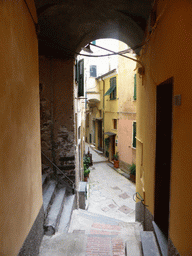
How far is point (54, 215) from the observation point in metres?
4.15

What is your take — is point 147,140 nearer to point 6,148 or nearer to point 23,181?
point 23,181

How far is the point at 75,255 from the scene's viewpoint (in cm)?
321

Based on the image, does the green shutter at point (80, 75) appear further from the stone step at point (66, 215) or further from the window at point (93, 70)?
the window at point (93, 70)

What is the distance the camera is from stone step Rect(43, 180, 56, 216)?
4296 millimetres

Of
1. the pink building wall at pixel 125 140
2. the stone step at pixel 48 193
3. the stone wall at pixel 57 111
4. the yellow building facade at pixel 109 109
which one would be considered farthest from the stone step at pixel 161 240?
the yellow building facade at pixel 109 109

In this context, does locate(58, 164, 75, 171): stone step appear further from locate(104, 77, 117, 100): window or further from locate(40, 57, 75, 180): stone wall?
locate(104, 77, 117, 100): window

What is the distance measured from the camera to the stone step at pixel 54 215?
146 inches

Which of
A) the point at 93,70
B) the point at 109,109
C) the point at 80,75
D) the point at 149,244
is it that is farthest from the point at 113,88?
the point at 149,244

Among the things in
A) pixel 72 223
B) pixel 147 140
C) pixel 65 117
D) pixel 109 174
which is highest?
pixel 65 117

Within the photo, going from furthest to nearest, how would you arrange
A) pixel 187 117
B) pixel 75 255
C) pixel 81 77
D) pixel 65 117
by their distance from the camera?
pixel 81 77, pixel 65 117, pixel 75 255, pixel 187 117

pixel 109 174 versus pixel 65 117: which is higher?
pixel 65 117

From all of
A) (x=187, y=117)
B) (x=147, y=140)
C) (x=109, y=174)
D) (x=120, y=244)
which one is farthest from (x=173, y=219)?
(x=109, y=174)

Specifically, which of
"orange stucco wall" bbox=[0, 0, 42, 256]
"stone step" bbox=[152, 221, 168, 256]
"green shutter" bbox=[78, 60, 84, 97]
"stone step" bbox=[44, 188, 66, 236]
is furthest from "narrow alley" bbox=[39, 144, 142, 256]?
"green shutter" bbox=[78, 60, 84, 97]

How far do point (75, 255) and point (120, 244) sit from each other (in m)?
0.92
